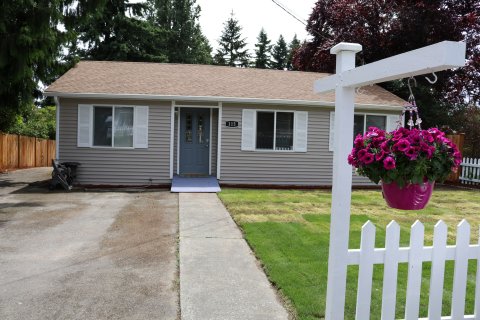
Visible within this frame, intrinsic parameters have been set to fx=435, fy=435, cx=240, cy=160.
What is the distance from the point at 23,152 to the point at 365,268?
19.8 meters

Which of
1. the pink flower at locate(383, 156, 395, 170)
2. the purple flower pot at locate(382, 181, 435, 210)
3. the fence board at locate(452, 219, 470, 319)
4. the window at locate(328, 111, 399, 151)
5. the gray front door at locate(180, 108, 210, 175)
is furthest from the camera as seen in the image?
the window at locate(328, 111, 399, 151)

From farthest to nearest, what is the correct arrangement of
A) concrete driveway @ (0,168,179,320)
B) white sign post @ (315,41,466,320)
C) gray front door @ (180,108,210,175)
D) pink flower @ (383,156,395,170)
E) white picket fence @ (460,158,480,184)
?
white picket fence @ (460,158,480,184) → gray front door @ (180,108,210,175) → concrete driveway @ (0,168,179,320) → white sign post @ (315,41,466,320) → pink flower @ (383,156,395,170)

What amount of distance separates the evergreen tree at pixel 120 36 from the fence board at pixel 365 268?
91.1ft

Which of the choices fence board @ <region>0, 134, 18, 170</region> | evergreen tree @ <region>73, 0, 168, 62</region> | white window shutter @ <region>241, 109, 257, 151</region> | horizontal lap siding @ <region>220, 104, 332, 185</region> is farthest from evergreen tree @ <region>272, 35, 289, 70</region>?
white window shutter @ <region>241, 109, 257, 151</region>

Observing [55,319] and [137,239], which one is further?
[137,239]

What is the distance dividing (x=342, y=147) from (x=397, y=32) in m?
19.4

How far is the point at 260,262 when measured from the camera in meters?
5.14

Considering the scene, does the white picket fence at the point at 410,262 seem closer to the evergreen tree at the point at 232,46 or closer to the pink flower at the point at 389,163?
the pink flower at the point at 389,163

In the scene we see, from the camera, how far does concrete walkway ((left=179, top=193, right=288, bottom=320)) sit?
12.2 feet

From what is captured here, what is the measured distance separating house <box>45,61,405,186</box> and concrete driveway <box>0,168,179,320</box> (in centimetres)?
352

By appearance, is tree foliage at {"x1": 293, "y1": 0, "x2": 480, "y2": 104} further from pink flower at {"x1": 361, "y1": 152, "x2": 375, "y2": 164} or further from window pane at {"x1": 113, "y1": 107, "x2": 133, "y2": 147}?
pink flower at {"x1": 361, "y1": 152, "x2": 375, "y2": 164}

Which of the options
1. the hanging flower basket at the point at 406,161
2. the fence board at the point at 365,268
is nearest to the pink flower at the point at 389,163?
the hanging flower basket at the point at 406,161

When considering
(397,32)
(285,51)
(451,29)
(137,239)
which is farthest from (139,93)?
(285,51)

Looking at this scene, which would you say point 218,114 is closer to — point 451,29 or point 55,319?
point 55,319
